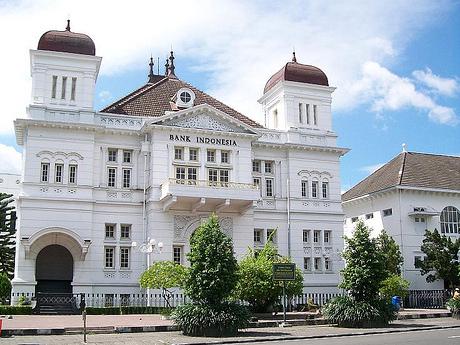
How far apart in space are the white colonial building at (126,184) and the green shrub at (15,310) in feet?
10.6

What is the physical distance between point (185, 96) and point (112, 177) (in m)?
7.46

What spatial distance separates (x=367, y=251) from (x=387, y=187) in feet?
65.4

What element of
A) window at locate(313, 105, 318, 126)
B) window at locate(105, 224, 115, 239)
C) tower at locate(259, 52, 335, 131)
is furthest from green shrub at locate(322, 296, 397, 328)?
window at locate(313, 105, 318, 126)

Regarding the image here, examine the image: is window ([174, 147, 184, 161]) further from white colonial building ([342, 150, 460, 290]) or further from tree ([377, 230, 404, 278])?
white colonial building ([342, 150, 460, 290])

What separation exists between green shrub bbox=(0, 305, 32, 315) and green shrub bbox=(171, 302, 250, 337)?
492 inches

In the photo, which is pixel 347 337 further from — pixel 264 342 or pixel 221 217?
pixel 221 217

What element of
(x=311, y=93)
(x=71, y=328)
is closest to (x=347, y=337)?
(x=71, y=328)

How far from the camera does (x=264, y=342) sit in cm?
1839

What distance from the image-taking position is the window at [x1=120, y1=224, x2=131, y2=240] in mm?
36531

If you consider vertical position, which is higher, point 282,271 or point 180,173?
point 180,173

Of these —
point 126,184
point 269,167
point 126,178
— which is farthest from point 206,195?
point 269,167

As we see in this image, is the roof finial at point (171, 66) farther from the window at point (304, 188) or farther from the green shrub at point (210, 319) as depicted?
the green shrub at point (210, 319)

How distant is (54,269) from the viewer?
3631cm

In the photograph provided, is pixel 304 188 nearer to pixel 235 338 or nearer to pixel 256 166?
pixel 256 166
